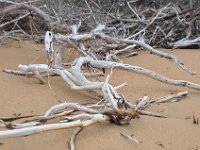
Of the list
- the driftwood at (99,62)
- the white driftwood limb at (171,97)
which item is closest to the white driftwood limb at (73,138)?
the driftwood at (99,62)

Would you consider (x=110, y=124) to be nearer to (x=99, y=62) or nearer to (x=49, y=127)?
(x=49, y=127)

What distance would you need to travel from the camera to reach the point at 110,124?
6.82 feet

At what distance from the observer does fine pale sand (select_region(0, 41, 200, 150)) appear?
1.92m

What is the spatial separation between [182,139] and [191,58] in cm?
192

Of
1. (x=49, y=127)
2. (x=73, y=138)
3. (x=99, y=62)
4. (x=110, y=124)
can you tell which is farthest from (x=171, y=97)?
(x=49, y=127)

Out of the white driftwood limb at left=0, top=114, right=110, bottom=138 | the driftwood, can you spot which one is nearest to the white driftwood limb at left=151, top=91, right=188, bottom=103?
the driftwood

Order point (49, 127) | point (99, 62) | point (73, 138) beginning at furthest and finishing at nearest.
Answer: point (99, 62) → point (73, 138) → point (49, 127)

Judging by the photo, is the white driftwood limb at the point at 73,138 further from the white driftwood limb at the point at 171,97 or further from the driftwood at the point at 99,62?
the white driftwood limb at the point at 171,97

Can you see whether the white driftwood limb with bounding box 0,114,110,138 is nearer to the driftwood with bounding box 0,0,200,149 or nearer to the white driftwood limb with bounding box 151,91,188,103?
the driftwood with bounding box 0,0,200,149

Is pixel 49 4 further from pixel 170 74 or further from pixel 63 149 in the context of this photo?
pixel 63 149

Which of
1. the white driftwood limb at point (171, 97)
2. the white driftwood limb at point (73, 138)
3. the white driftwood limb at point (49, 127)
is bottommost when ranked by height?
the white driftwood limb at point (73, 138)

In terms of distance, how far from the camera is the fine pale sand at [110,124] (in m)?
1.92

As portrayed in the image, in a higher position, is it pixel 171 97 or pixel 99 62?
pixel 99 62

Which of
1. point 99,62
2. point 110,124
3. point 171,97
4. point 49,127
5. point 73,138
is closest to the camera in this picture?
point 49,127
